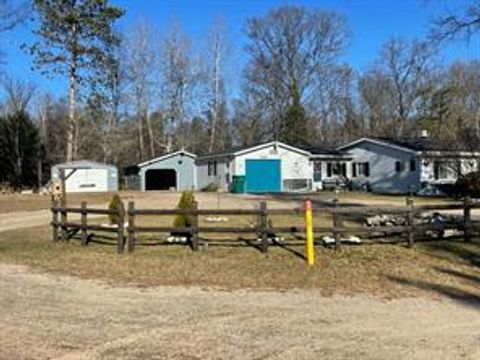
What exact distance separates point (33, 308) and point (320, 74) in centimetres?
6652

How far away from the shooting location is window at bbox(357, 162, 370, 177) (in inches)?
2096

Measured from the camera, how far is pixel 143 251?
605 inches

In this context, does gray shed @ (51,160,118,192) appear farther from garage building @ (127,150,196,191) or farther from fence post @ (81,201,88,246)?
fence post @ (81,201,88,246)

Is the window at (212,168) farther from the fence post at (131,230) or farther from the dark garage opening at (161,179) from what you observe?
Result: the fence post at (131,230)

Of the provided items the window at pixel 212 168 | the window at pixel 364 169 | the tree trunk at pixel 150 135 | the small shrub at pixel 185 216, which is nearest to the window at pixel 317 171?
the window at pixel 364 169

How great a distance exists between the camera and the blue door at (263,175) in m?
51.7

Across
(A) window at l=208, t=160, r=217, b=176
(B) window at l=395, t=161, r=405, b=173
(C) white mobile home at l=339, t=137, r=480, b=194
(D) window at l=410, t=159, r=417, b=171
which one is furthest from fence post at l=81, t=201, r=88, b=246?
(A) window at l=208, t=160, r=217, b=176

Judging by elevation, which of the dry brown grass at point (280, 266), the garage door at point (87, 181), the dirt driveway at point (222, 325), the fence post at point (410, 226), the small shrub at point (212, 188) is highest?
the garage door at point (87, 181)

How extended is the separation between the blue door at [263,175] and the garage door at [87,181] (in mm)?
11626

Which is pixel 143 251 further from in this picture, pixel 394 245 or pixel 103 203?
pixel 103 203

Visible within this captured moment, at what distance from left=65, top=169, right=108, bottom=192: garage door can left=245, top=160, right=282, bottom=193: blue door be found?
1163 cm

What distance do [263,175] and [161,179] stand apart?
11956mm

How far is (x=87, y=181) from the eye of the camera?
5528 centimetres

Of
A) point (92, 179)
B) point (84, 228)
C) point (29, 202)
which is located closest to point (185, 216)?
point (84, 228)
